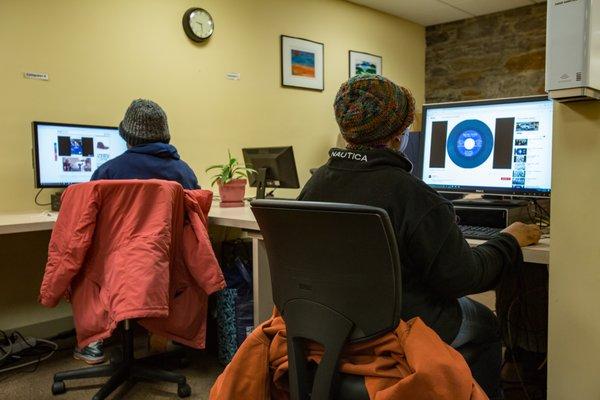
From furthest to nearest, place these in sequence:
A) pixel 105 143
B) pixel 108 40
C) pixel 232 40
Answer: pixel 232 40, pixel 108 40, pixel 105 143

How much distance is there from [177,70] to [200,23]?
0.38 metres

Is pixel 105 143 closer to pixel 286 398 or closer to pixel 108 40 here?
pixel 108 40

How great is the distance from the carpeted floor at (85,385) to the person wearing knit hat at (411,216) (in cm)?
135

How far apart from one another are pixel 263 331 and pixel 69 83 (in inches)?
94.5

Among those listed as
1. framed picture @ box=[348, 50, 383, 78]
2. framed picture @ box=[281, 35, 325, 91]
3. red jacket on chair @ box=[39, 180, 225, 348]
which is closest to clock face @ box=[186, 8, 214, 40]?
framed picture @ box=[281, 35, 325, 91]

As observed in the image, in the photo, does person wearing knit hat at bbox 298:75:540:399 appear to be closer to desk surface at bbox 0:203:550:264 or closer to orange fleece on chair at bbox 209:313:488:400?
orange fleece on chair at bbox 209:313:488:400

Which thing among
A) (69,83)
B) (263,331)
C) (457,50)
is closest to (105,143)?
(69,83)

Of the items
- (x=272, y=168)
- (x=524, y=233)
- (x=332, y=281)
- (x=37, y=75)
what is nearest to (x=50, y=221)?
(x=37, y=75)

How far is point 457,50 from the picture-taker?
17.3 feet

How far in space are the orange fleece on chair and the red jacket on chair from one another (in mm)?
777

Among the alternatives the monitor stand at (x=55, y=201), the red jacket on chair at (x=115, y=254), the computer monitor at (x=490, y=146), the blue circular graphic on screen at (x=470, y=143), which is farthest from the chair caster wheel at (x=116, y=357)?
the blue circular graphic on screen at (x=470, y=143)

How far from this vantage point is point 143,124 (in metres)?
2.45

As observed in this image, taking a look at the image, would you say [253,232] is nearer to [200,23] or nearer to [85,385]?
[85,385]

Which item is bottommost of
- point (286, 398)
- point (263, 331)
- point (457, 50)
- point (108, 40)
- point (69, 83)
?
point (286, 398)
